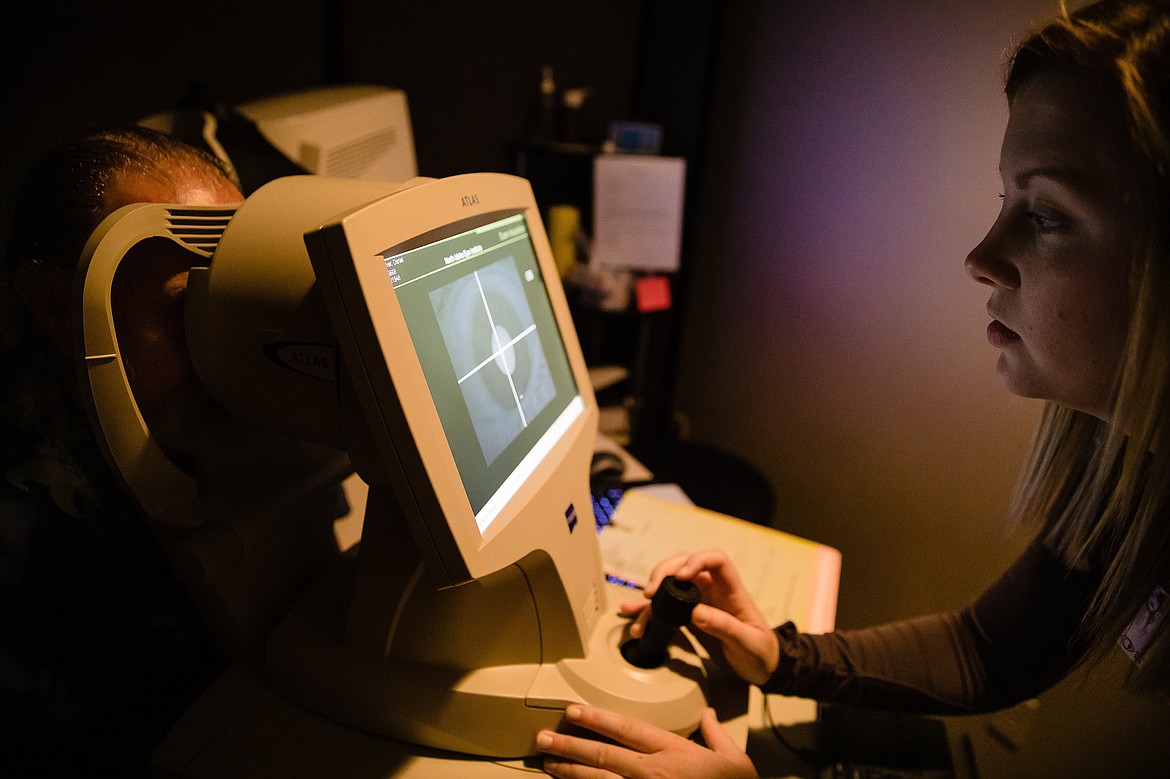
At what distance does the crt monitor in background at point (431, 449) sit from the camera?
531mm

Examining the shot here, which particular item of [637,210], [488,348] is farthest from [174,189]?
[637,210]

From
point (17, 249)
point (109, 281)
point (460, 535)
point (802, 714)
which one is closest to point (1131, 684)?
point (802, 714)

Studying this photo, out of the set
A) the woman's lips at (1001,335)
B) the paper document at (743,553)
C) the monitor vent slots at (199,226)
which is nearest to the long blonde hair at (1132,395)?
the woman's lips at (1001,335)

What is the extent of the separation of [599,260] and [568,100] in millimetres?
383

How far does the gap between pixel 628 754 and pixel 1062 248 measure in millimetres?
583

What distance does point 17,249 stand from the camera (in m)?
0.68

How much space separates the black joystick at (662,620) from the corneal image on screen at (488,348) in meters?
0.19

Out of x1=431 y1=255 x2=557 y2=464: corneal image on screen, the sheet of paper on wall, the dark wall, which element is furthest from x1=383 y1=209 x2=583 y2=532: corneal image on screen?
the sheet of paper on wall

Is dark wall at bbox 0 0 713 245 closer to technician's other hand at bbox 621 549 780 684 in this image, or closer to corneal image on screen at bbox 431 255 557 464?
corneal image on screen at bbox 431 255 557 464

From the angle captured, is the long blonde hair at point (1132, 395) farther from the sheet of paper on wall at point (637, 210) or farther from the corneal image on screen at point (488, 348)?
the sheet of paper on wall at point (637, 210)

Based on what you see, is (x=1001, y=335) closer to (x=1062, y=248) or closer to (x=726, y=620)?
(x=1062, y=248)

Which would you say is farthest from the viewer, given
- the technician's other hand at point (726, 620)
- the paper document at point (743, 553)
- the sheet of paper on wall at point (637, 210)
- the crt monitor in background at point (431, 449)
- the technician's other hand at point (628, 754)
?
the sheet of paper on wall at point (637, 210)

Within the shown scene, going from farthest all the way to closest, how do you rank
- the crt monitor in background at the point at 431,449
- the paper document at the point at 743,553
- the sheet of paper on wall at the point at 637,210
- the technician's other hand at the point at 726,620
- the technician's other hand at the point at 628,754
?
the sheet of paper on wall at the point at 637,210 → the paper document at the point at 743,553 → the technician's other hand at the point at 726,620 → the technician's other hand at the point at 628,754 → the crt monitor in background at the point at 431,449

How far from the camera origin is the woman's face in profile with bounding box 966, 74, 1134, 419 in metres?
0.58
